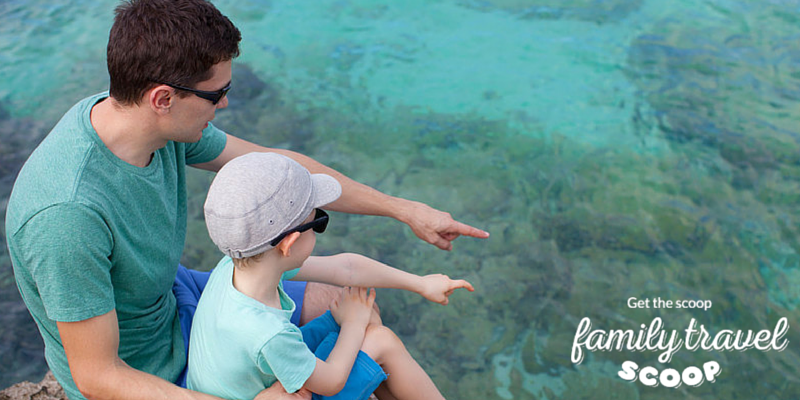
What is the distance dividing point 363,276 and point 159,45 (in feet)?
3.65

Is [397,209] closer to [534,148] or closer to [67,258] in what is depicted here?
[67,258]

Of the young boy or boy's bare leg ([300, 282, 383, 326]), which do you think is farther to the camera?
boy's bare leg ([300, 282, 383, 326])

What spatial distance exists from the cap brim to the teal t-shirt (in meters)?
0.48

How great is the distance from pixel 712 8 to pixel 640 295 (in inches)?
157

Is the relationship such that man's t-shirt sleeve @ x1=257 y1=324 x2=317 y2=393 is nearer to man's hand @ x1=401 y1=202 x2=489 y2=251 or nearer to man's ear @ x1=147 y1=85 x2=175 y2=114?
man's ear @ x1=147 y1=85 x2=175 y2=114

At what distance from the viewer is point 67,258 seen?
1.73 metres

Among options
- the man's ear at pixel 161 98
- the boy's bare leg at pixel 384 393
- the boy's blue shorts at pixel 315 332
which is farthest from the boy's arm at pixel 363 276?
the man's ear at pixel 161 98

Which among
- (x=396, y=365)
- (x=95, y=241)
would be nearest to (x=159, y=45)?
(x=95, y=241)

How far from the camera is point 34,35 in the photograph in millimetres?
6473

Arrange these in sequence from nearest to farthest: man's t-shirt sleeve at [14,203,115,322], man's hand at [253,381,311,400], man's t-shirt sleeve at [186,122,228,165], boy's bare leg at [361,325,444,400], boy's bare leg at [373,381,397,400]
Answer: man's t-shirt sleeve at [14,203,115,322], man's hand at [253,381,311,400], boy's bare leg at [361,325,444,400], boy's bare leg at [373,381,397,400], man's t-shirt sleeve at [186,122,228,165]

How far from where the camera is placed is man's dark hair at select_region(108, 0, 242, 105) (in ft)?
6.22

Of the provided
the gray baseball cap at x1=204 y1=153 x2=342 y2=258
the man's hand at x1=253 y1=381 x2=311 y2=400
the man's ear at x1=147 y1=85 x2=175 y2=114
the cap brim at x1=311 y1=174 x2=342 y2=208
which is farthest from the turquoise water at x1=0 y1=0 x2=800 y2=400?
the man's ear at x1=147 y1=85 x2=175 y2=114

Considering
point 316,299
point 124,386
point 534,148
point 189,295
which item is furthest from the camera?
point 534,148

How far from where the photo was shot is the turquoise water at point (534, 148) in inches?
143
